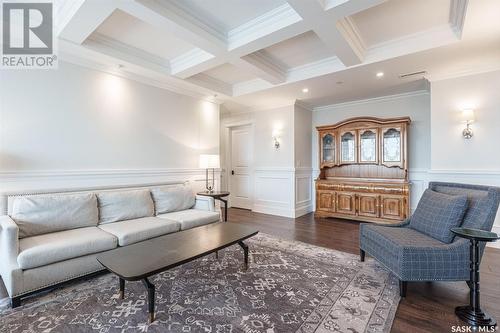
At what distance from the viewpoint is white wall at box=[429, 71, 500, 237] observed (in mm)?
3455

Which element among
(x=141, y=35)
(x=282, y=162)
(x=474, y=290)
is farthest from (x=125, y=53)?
(x=474, y=290)

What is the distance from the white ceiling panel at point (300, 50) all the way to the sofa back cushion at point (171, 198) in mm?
2526

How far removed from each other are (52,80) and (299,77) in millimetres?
3460

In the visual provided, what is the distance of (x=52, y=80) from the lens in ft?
9.79

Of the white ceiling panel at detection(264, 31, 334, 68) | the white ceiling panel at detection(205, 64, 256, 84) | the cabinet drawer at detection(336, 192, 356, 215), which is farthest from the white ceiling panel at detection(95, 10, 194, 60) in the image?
the cabinet drawer at detection(336, 192, 356, 215)

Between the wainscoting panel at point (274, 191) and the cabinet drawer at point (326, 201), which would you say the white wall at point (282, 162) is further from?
the cabinet drawer at point (326, 201)

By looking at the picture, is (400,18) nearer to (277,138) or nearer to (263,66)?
(263,66)

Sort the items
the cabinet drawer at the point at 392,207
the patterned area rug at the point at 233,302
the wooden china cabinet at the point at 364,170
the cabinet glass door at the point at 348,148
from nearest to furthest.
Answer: the patterned area rug at the point at 233,302 < the cabinet drawer at the point at 392,207 < the wooden china cabinet at the point at 364,170 < the cabinet glass door at the point at 348,148

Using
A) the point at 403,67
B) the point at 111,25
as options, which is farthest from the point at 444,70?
the point at 111,25

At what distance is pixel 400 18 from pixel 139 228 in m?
3.77

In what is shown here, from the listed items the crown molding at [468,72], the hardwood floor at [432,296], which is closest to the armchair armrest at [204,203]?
the hardwood floor at [432,296]

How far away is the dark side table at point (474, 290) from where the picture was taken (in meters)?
1.75

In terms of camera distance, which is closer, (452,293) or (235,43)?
(452,293)

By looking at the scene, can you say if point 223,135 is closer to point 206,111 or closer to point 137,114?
point 206,111
